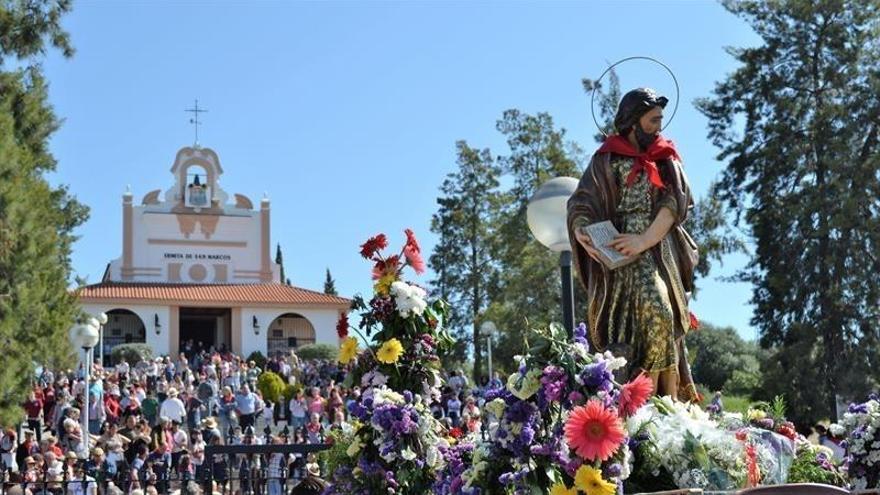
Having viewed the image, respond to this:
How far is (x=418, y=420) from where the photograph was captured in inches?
312

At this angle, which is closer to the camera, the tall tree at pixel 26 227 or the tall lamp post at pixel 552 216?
the tall lamp post at pixel 552 216

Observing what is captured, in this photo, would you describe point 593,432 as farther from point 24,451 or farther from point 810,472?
point 24,451

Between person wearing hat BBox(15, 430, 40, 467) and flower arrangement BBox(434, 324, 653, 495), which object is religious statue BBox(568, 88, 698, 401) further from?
person wearing hat BBox(15, 430, 40, 467)

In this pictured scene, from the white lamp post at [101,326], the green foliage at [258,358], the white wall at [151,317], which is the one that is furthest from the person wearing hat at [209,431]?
the white wall at [151,317]

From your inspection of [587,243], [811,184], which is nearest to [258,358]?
[811,184]

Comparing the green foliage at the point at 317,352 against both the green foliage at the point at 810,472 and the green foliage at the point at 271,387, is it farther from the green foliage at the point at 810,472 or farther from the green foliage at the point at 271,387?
the green foliage at the point at 810,472

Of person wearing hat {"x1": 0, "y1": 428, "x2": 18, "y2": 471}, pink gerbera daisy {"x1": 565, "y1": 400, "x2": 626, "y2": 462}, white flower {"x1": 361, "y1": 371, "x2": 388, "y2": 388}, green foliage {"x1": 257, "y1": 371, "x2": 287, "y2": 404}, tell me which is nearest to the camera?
pink gerbera daisy {"x1": 565, "y1": 400, "x2": 626, "y2": 462}

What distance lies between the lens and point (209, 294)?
59219mm

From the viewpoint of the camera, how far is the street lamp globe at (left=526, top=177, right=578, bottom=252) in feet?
28.8

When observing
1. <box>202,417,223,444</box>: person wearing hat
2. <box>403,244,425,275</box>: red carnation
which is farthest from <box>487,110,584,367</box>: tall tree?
<box>403,244,425,275</box>: red carnation

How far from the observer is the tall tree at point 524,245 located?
3775cm

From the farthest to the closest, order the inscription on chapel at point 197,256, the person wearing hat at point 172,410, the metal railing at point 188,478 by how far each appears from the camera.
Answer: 1. the inscription on chapel at point 197,256
2. the person wearing hat at point 172,410
3. the metal railing at point 188,478

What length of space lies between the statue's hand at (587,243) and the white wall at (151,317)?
51.0 meters

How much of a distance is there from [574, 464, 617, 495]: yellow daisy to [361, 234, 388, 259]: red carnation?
4.24 m
